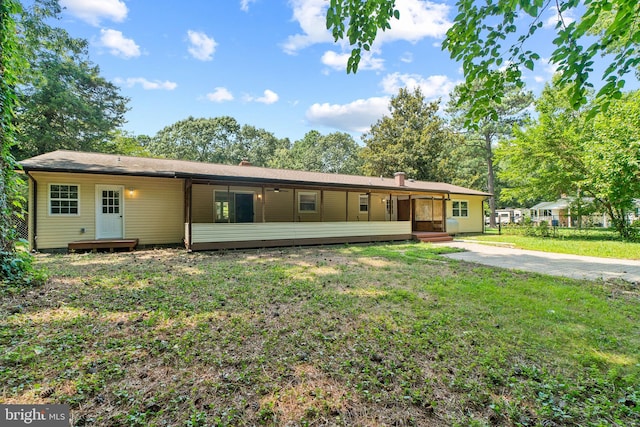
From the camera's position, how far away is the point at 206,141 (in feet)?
117

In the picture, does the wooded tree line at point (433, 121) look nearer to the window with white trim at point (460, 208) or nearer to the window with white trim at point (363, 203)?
the window with white trim at point (460, 208)

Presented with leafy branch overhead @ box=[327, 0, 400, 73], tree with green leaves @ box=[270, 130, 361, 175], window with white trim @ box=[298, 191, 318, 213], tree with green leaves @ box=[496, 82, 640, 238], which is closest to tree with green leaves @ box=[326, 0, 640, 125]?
leafy branch overhead @ box=[327, 0, 400, 73]

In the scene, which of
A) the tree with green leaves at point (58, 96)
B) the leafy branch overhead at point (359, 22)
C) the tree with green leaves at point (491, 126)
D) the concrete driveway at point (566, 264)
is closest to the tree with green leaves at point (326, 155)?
the tree with green leaves at point (491, 126)

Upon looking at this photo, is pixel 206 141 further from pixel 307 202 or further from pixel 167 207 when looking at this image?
pixel 167 207

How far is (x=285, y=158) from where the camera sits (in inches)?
1555

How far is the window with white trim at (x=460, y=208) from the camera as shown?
18.0m

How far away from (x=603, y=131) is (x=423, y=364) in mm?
17628

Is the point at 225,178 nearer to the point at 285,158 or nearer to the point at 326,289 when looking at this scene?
the point at 326,289

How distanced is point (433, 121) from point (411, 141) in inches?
120

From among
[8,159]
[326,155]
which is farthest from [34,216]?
[326,155]

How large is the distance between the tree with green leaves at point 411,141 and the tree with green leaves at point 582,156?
26.2 ft

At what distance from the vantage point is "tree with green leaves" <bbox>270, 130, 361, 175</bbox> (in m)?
40.0

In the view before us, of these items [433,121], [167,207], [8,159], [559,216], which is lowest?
[559,216]

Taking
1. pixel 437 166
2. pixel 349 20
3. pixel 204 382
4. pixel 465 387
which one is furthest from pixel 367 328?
pixel 437 166
